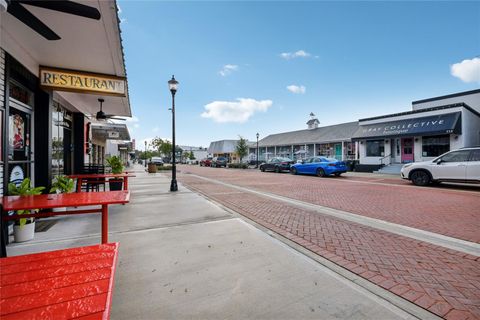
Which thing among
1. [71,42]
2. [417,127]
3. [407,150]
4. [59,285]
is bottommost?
[59,285]

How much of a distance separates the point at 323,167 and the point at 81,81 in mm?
14966

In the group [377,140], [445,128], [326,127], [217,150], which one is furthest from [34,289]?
[217,150]

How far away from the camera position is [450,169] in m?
10.4

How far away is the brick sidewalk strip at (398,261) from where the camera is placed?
249cm

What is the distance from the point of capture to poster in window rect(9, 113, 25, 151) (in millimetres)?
4668

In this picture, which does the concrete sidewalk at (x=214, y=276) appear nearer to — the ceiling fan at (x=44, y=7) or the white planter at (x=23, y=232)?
the white planter at (x=23, y=232)

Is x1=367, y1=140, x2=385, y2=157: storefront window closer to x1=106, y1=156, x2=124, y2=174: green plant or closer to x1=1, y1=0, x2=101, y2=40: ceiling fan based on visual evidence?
x1=106, y1=156, x2=124, y2=174: green plant

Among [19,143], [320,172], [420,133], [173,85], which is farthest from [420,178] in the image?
[19,143]

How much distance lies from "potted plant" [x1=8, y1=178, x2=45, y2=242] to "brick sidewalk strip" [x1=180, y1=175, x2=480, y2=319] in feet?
14.1

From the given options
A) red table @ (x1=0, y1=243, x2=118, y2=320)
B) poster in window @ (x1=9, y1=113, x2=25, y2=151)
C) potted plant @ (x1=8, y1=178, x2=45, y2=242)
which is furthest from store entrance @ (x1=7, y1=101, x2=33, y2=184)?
red table @ (x1=0, y1=243, x2=118, y2=320)

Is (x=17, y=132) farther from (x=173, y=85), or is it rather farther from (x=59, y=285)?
(x=173, y=85)

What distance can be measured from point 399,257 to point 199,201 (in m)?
5.55

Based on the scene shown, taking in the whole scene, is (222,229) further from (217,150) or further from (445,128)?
(217,150)

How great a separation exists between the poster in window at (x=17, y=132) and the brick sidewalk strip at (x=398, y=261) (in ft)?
17.5
